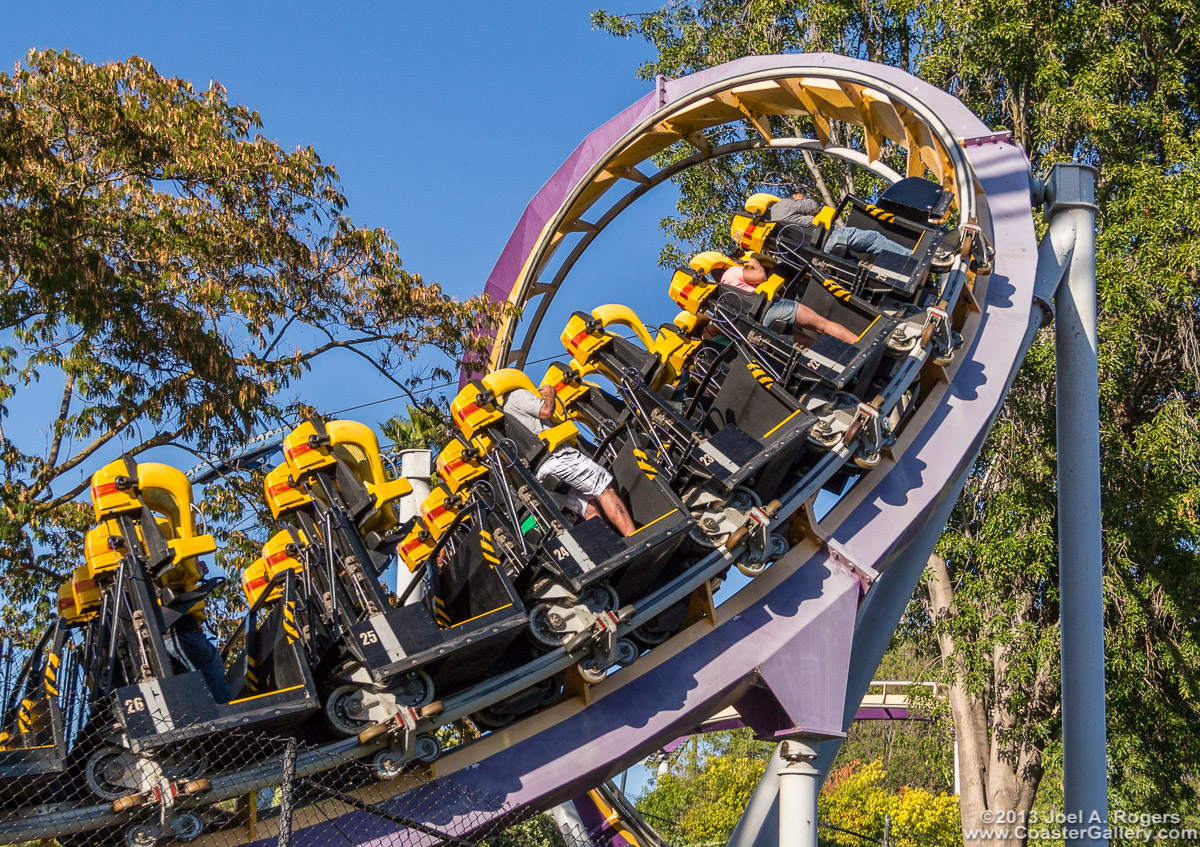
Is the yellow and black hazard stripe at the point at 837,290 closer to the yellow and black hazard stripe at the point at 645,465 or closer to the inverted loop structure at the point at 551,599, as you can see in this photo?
the inverted loop structure at the point at 551,599

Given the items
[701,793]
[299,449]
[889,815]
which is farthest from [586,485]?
[701,793]

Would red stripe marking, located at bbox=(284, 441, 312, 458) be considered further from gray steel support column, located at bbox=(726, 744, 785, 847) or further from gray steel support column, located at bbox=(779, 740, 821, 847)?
gray steel support column, located at bbox=(726, 744, 785, 847)

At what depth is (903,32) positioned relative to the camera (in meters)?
15.9

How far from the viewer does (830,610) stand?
5926mm

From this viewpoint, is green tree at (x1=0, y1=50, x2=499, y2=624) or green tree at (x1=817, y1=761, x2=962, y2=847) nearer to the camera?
green tree at (x1=0, y1=50, x2=499, y2=624)

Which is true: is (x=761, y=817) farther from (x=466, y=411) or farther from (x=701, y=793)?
(x=701, y=793)

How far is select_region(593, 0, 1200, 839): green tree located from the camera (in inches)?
439

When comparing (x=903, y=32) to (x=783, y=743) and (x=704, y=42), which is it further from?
(x=783, y=743)

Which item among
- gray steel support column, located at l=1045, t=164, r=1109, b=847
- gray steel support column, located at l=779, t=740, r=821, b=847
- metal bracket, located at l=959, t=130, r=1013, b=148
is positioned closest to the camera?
gray steel support column, located at l=779, t=740, r=821, b=847

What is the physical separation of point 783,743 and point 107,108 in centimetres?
585

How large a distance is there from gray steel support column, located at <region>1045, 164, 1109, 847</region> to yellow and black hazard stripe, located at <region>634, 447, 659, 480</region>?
3334 millimetres

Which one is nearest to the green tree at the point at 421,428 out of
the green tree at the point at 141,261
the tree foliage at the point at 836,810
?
the green tree at the point at 141,261

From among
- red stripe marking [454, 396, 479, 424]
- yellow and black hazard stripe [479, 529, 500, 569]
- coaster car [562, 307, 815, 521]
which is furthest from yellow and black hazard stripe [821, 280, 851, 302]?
yellow and black hazard stripe [479, 529, 500, 569]

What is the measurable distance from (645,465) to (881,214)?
9.60ft
